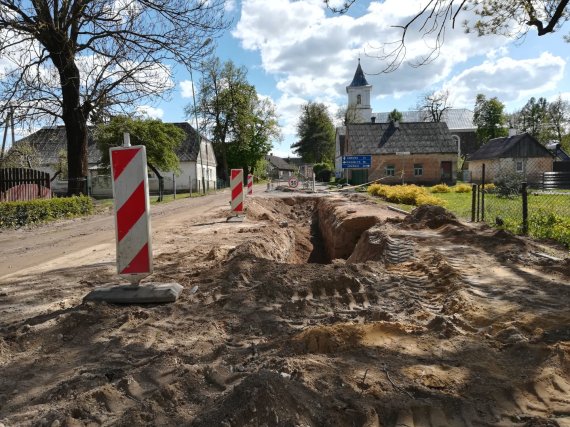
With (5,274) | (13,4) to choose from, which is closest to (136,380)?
(5,274)

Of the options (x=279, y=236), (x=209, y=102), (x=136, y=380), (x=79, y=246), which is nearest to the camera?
(x=136, y=380)

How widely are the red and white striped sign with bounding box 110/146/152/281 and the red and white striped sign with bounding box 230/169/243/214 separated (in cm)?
833

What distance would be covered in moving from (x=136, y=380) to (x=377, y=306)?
2602 mm

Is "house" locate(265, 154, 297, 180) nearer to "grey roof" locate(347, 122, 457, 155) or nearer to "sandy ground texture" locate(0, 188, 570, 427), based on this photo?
"grey roof" locate(347, 122, 457, 155)

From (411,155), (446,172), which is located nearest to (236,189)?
(411,155)

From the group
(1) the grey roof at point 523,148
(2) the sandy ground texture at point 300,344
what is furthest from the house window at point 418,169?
(2) the sandy ground texture at point 300,344

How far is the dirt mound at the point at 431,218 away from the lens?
10016 millimetres

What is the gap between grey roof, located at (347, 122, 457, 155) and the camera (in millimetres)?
44250

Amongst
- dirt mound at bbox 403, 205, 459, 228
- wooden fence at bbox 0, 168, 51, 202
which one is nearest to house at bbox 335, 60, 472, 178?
wooden fence at bbox 0, 168, 51, 202

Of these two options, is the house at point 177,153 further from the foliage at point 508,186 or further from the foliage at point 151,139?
the foliage at point 508,186

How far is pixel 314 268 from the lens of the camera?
5793mm

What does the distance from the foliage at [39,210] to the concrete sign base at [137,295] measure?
11.3 metres

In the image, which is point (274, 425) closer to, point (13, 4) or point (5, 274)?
point (5, 274)

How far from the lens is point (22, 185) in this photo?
1678cm
